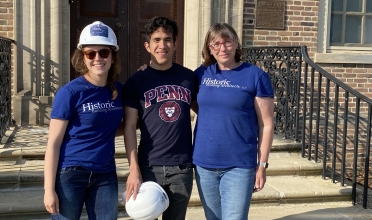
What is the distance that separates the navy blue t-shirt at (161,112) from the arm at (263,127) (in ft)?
1.34

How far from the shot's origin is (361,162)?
7426mm

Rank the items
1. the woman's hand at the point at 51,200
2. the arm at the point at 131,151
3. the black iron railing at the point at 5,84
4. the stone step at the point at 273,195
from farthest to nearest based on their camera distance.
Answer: the black iron railing at the point at 5,84, the stone step at the point at 273,195, the arm at the point at 131,151, the woman's hand at the point at 51,200

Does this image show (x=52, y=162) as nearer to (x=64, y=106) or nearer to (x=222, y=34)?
(x=64, y=106)

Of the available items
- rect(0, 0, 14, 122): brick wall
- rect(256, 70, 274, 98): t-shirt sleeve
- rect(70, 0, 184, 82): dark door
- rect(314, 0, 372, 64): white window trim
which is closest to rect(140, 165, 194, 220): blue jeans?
rect(256, 70, 274, 98): t-shirt sleeve

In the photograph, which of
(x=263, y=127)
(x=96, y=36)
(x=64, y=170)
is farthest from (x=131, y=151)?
(x=263, y=127)

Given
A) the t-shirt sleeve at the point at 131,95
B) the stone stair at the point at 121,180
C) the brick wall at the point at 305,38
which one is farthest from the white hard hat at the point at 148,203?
the brick wall at the point at 305,38

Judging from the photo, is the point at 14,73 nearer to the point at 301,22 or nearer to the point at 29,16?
the point at 29,16

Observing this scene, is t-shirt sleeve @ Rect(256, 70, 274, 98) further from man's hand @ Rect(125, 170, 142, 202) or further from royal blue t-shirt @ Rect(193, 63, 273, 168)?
man's hand @ Rect(125, 170, 142, 202)

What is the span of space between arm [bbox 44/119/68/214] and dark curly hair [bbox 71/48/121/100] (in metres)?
0.31

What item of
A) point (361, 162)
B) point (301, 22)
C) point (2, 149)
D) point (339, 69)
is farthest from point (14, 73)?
point (361, 162)

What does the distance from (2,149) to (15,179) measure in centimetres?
63

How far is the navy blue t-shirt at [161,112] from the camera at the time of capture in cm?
268

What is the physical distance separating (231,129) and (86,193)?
2.83 ft

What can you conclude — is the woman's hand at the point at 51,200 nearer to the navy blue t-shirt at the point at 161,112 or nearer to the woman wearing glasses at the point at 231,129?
the navy blue t-shirt at the point at 161,112
